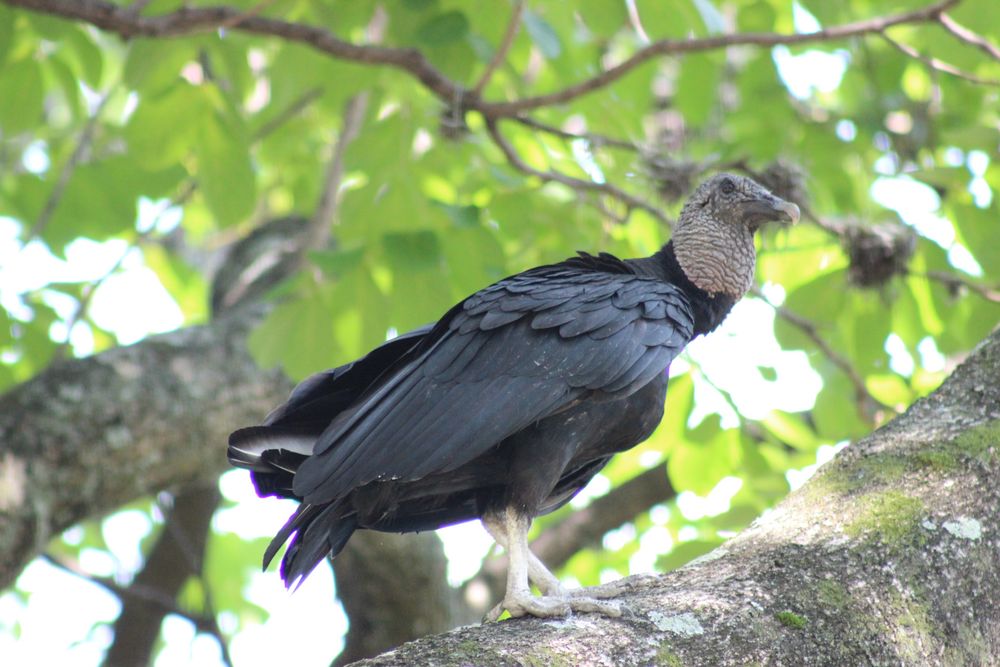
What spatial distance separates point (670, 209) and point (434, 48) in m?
1.25

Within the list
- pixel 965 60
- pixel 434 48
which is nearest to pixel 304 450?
pixel 434 48

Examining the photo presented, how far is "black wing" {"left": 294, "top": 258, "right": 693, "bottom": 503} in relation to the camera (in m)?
2.69

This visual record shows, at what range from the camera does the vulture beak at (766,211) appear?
11.7 ft

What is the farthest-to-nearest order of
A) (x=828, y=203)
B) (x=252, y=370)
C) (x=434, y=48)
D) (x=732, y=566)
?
(x=828, y=203) < (x=252, y=370) < (x=434, y=48) < (x=732, y=566)

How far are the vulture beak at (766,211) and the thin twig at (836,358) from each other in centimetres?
83

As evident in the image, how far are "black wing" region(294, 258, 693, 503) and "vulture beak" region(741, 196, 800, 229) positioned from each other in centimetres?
57

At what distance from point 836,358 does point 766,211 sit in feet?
3.81

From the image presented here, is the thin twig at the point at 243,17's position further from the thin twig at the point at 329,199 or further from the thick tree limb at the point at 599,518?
the thick tree limb at the point at 599,518

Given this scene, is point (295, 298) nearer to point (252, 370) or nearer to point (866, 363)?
point (252, 370)

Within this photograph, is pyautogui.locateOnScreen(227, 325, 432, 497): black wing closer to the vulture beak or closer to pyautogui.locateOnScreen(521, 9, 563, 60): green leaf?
the vulture beak

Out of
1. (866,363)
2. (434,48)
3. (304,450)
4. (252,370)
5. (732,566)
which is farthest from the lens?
(252,370)

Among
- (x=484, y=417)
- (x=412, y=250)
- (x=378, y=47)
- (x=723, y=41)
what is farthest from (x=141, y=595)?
(x=723, y=41)

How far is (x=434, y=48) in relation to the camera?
14.0 feet

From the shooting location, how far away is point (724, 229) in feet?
11.7
